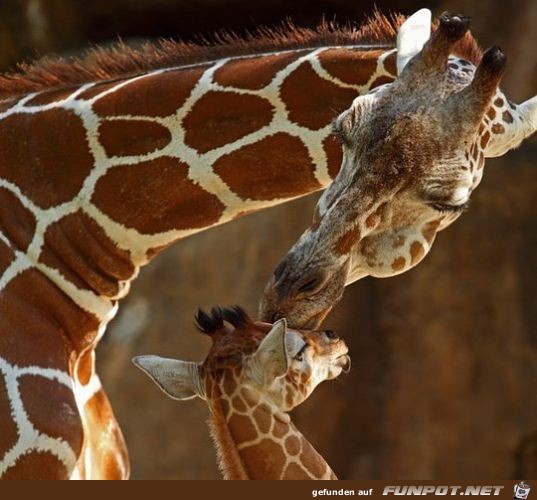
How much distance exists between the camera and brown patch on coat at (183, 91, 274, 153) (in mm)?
4598

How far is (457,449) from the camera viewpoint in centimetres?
816

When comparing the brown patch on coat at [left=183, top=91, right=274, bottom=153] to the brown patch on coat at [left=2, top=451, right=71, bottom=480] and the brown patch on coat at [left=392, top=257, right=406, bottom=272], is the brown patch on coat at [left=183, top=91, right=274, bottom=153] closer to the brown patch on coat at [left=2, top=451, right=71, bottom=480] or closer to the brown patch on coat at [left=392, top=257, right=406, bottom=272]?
the brown patch on coat at [left=392, top=257, right=406, bottom=272]

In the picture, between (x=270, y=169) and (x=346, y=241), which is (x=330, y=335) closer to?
(x=346, y=241)

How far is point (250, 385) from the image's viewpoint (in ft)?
13.1

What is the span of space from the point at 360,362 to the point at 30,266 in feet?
13.7

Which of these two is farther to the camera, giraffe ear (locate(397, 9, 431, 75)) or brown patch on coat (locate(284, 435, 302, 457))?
giraffe ear (locate(397, 9, 431, 75))

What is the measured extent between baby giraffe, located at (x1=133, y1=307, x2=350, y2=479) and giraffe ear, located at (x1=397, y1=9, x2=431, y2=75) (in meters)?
0.89

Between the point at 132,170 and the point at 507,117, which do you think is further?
the point at 132,170

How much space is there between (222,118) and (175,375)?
0.99 meters

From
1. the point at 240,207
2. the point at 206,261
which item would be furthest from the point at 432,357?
the point at 240,207

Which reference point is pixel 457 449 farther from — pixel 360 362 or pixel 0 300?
pixel 0 300

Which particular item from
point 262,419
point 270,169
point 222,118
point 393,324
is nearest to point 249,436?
point 262,419

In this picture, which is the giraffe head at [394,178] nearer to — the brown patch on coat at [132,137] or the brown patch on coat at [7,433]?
the brown patch on coat at [132,137]

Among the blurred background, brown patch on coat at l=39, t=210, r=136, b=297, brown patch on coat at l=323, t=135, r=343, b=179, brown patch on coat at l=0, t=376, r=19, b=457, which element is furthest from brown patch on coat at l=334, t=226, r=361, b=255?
the blurred background
